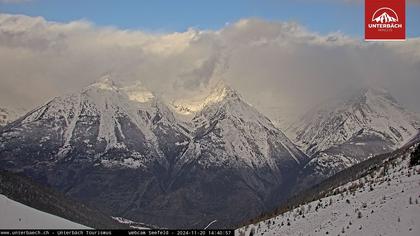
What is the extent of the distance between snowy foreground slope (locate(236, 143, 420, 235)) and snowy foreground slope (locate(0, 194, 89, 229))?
1453cm

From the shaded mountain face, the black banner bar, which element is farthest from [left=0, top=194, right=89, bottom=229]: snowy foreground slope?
the shaded mountain face

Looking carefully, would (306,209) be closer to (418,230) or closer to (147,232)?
(418,230)

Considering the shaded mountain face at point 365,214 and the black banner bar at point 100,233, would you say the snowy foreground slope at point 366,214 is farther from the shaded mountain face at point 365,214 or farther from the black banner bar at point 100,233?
the black banner bar at point 100,233

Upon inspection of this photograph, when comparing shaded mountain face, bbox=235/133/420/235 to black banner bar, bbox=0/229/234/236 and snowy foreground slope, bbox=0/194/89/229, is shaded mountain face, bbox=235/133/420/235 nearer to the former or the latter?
black banner bar, bbox=0/229/234/236

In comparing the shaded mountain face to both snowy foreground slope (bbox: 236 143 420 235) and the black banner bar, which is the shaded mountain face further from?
the black banner bar

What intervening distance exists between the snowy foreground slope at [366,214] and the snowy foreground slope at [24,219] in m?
14.5

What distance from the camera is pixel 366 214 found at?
39188mm

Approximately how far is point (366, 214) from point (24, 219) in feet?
60.5

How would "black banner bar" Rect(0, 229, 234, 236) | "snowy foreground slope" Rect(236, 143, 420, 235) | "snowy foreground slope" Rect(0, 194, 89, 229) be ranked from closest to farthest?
"black banner bar" Rect(0, 229, 234, 236) → "snowy foreground slope" Rect(0, 194, 89, 229) → "snowy foreground slope" Rect(236, 143, 420, 235)

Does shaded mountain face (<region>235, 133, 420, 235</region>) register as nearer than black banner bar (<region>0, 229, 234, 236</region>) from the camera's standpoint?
No

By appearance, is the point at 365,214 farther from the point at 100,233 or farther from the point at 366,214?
the point at 100,233

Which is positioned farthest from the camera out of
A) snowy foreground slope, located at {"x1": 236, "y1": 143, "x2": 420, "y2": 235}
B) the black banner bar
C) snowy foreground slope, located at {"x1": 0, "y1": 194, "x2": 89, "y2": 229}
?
snowy foreground slope, located at {"x1": 236, "y1": 143, "x2": 420, "y2": 235}

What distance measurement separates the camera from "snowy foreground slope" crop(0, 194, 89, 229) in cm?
3234

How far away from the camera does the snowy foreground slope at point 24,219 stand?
32344mm
